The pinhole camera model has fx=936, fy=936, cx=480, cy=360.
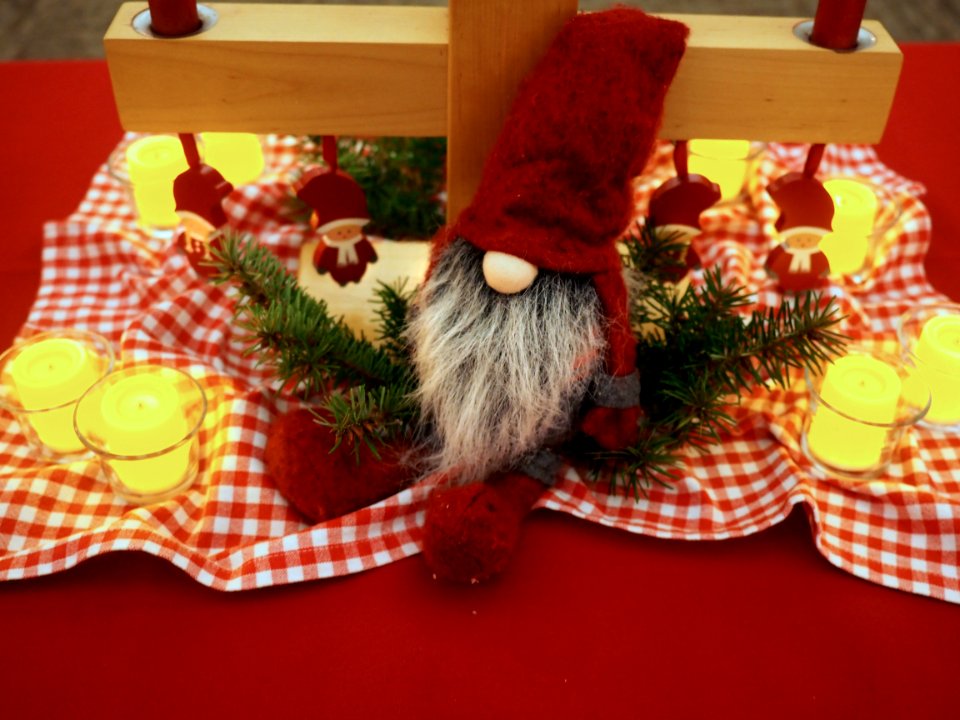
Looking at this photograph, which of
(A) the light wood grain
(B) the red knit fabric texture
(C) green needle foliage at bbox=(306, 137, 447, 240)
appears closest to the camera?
(B) the red knit fabric texture

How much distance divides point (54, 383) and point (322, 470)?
0.19 meters

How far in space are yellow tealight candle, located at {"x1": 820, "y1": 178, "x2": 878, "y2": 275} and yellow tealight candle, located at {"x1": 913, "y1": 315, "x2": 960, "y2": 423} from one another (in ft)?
0.39

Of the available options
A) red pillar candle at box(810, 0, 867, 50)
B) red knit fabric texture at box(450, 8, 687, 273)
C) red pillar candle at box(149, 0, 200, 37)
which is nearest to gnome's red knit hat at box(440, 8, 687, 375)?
red knit fabric texture at box(450, 8, 687, 273)

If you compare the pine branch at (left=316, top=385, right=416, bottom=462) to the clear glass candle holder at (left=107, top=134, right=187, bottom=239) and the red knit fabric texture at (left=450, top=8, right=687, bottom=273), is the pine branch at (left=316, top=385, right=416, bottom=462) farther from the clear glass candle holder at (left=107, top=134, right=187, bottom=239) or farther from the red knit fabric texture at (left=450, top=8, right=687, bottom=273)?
the clear glass candle holder at (left=107, top=134, right=187, bottom=239)

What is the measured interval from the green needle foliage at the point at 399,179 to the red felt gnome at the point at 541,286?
266 mm

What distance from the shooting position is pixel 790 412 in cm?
68

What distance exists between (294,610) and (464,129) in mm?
312

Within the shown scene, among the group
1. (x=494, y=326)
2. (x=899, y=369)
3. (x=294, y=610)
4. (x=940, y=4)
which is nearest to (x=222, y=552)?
(x=294, y=610)

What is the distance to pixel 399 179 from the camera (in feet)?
2.77

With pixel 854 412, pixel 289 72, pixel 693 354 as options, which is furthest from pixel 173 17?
pixel 854 412

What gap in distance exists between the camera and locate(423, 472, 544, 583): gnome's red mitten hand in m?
0.55

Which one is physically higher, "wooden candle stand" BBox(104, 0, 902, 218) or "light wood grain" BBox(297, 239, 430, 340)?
"wooden candle stand" BBox(104, 0, 902, 218)

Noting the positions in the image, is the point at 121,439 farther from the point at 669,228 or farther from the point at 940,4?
the point at 940,4

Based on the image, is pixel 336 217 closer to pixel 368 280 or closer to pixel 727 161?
pixel 368 280
